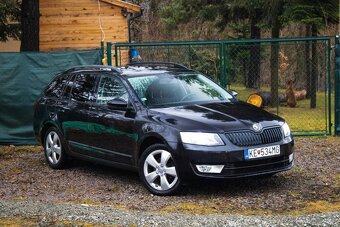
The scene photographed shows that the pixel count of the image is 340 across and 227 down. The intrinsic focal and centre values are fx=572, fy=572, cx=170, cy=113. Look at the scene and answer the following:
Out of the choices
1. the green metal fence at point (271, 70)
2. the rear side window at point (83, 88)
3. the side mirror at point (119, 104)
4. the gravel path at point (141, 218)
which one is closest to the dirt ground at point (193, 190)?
the gravel path at point (141, 218)

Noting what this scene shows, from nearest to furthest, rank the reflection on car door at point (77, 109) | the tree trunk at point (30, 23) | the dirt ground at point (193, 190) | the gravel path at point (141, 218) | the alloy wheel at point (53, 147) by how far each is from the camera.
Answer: the gravel path at point (141, 218) → the dirt ground at point (193, 190) → the reflection on car door at point (77, 109) → the alloy wheel at point (53, 147) → the tree trunk at point (30, 23)

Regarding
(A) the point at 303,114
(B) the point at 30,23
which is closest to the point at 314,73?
(A) the point at 303,114

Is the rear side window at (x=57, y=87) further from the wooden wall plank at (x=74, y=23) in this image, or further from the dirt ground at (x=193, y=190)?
the wooden wall plank at (x=74, y=23)

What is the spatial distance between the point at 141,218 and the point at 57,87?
438 cm

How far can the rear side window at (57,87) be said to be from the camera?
382 inches

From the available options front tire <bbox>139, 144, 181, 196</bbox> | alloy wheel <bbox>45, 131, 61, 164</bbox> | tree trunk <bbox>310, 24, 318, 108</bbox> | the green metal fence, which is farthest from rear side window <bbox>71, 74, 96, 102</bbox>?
tree trunk <bbox>310, 24, 318, 108</bbox>

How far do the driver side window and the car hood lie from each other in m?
0.72

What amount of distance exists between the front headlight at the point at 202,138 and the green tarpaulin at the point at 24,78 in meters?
5.34

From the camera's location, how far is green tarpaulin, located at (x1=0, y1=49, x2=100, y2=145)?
1191 cm

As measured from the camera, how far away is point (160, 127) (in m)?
7.47

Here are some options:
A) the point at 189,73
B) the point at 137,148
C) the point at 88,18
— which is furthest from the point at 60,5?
the point at 137,148

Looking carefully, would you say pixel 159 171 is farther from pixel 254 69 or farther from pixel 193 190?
pixel 254 69

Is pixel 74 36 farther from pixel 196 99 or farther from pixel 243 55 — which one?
pixel 196 99

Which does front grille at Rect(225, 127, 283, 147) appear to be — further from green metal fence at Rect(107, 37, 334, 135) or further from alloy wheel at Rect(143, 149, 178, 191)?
green metal fence at Rect(107, 37, 334, 135)
